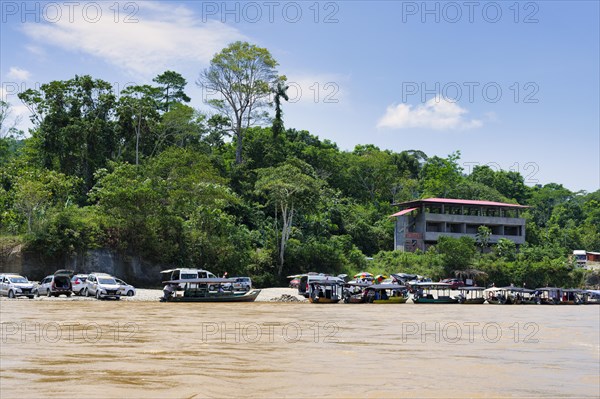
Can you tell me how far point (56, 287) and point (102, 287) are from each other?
2.86m

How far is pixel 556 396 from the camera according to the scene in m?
11.9

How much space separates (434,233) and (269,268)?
20.7 metres

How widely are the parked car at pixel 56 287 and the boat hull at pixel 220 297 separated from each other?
5.59m

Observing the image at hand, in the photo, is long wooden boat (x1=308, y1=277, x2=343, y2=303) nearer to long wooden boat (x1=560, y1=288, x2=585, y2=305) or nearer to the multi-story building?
long wooden boat (x1=560, y1=288, x2=585, y2=305)

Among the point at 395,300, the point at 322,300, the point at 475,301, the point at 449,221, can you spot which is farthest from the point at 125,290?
the point at 449,221

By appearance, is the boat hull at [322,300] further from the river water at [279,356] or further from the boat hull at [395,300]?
the river water at [279,356]

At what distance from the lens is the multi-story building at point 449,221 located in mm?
59906

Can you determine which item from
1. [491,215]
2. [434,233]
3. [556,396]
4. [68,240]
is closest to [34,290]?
[68,240]

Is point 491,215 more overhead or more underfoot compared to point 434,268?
more overhead

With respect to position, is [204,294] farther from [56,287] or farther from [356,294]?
[356,294]

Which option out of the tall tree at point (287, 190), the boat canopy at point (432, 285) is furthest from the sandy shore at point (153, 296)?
the boat canopy at point (432, 285)

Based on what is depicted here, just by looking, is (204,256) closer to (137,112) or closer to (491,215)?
(137,112)

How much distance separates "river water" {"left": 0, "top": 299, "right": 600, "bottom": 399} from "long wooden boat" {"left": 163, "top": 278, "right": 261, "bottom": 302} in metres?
5.69

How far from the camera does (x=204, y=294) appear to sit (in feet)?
112
